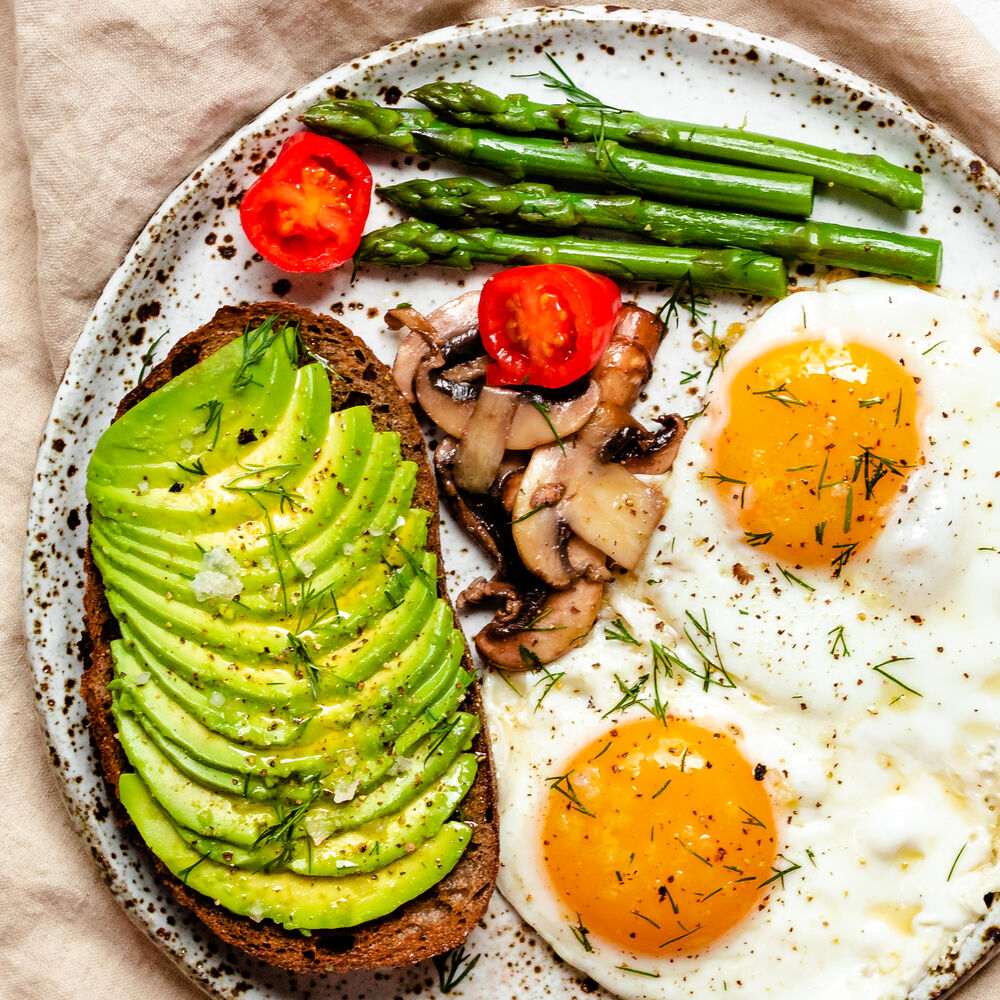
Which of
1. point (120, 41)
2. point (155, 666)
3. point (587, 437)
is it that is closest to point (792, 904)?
point (587, 437)

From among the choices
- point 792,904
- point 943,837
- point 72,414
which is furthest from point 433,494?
point 943,837

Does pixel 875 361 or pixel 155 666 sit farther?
pixel 875 361

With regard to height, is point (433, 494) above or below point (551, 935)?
above

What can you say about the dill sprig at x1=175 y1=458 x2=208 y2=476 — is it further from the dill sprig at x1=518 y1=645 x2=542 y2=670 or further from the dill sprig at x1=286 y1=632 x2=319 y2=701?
the dill sprig at x1=518 y1=645 x2=542 y2=670

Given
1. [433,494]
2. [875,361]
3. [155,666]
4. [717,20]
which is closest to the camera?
[155,666]

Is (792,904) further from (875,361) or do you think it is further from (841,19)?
(841,19)

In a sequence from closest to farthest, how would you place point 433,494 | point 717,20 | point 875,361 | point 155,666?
point 155,666, point 875,361, point 433,494, point 717,20

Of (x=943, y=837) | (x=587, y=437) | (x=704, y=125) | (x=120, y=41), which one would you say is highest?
(x=704, y=125)

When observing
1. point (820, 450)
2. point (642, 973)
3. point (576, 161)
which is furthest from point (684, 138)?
point (642, 973)

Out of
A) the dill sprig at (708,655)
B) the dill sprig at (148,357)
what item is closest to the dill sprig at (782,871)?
the dill sprig at (708,655)
